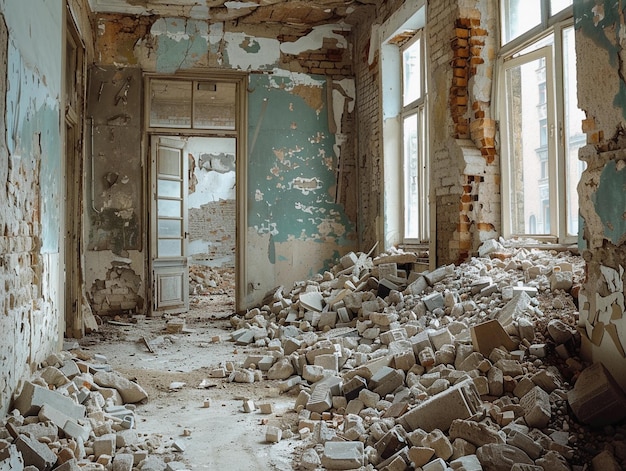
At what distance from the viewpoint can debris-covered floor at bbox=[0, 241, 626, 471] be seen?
92.1 inches

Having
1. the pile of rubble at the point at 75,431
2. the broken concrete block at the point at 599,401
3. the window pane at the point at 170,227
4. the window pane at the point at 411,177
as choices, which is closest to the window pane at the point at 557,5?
the window pane at the point at 411,177

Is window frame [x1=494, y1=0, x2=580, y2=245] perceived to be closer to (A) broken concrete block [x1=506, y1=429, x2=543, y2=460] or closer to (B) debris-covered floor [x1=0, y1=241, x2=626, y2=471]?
(B) debris-covered floor [x1=0, y1=241, x2=626, y2=471]

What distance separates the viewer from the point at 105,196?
7.02 meters

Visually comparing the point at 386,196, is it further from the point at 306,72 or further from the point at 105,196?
the point at 105,196

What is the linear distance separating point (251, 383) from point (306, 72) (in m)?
4.85

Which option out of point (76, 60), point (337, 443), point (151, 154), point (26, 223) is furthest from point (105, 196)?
point (337, 443)

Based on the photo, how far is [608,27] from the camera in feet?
8.55

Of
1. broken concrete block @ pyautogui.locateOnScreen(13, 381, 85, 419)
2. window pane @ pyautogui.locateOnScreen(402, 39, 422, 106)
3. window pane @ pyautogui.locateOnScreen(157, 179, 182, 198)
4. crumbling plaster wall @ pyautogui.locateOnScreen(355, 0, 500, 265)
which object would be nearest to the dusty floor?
broken concrete block @ pyautogui.locateOnScreen(13, 381, 85, 419)

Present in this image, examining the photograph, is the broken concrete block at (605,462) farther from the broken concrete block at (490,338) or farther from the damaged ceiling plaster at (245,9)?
the damaged ceiling plaster at (245,9)

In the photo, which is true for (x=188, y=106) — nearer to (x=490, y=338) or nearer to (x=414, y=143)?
(x=414, y=143)

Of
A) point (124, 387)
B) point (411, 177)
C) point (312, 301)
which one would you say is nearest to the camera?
point (124, 387)

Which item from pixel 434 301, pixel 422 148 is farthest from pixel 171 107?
pixel 434 301

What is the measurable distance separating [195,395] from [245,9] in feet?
17.0

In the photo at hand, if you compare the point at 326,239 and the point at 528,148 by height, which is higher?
the point at 528,148
